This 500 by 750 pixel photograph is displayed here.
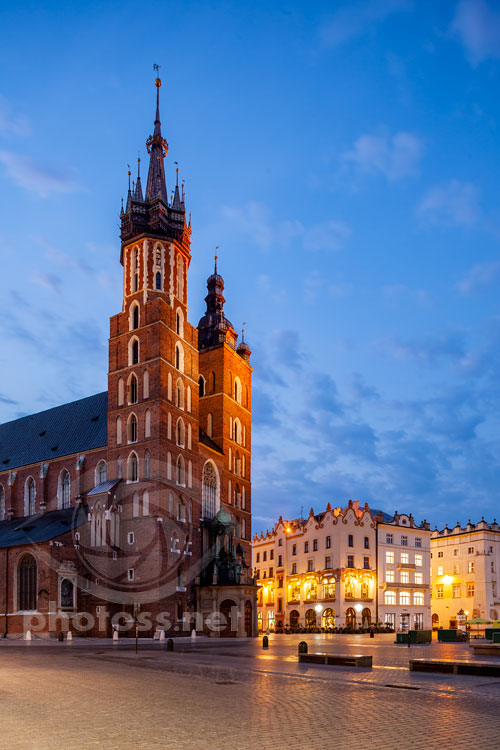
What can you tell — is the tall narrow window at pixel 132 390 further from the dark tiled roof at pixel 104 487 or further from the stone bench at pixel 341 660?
the stone bench at pixel 341 660

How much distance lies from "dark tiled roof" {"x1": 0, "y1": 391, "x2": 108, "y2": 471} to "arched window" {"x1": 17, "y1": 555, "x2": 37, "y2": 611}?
11.4 metres

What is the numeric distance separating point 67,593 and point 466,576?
186 feet

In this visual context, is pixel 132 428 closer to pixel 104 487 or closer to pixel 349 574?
pixel 104 487

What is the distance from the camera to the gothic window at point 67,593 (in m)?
54.9

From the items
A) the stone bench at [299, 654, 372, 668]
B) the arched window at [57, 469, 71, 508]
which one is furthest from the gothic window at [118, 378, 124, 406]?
the stone bench at [299, 654, 372, 668]

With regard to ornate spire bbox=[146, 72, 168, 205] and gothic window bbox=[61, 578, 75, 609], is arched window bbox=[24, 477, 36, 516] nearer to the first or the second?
gothic window bbox=[61, 578, 75, 609]

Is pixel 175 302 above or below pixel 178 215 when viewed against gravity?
below

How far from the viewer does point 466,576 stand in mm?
93000

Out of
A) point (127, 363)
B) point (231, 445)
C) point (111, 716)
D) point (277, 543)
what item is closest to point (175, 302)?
point (127, 363)

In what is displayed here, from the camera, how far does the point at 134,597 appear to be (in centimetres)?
5553

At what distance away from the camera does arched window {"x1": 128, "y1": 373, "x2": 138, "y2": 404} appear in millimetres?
61375

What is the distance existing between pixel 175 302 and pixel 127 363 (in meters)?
7.09

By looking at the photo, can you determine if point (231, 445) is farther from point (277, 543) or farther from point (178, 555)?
point (277, 543)

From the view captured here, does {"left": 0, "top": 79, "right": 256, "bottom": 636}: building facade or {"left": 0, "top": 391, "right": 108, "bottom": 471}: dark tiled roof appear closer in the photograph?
{"left": 0, "top": 79, "right": 256, "bottom": 636}: building facade
